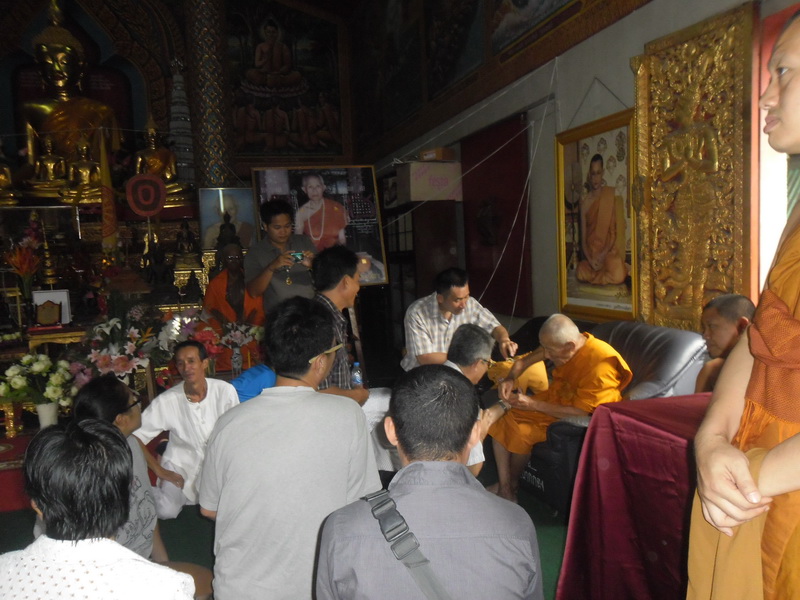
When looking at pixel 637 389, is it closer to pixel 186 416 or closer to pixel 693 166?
pixel 693 166

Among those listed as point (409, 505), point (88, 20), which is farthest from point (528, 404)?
point (88, 20)

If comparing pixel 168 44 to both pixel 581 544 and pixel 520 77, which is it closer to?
pixel 520 77

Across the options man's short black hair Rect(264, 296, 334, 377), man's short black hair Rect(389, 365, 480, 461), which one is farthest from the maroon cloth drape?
man's short black hair Rect(264, 296, 334, 377)

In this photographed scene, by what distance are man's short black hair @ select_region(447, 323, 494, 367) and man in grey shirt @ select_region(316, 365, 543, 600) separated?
1.71 m

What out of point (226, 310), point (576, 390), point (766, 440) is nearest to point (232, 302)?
point (226, 310)

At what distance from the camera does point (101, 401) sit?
7.26 feet

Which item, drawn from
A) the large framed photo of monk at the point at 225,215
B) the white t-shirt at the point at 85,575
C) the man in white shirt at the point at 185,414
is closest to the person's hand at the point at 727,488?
the white t-shirt at the point at 85,575

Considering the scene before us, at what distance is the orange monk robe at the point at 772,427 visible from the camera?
3.00ft

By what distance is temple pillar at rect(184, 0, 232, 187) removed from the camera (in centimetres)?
841

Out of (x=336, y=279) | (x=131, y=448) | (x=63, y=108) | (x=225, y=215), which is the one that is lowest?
(x=131, y=448)

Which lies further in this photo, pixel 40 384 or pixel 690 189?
pixel 690 189

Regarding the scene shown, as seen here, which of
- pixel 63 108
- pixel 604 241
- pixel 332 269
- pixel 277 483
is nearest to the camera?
pixel 277 483

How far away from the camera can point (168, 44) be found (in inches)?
411

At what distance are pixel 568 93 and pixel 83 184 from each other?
6.32 m
